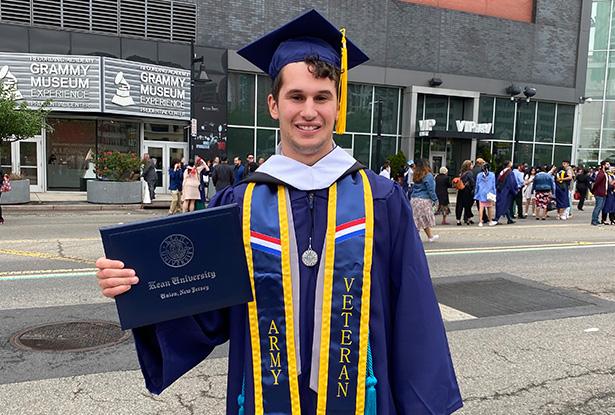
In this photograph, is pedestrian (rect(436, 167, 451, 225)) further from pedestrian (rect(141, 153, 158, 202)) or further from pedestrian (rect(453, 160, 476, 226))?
pedestrian (rect(141, 153, 158, 202))

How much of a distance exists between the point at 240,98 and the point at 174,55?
357 centimetres

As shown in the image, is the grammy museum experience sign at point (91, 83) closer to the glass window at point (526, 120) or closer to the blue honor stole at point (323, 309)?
the glass window at point (526, 120)

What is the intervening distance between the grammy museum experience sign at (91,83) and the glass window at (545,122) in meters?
21.7

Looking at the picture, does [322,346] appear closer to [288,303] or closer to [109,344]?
[288,303]

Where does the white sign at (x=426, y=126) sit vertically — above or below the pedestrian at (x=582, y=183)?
above

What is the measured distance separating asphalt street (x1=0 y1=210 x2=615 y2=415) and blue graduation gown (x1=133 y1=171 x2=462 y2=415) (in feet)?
6.39

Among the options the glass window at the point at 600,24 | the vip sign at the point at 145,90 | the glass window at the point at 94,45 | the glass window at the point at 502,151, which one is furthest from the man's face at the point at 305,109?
the glass window at the point at 600,24

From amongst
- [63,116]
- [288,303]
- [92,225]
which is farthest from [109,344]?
[63,116]

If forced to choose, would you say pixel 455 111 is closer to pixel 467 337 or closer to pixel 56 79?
pixel 56 79

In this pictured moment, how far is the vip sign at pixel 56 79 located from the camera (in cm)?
2067

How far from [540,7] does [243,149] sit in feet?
66.6

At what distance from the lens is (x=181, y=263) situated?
63.7 inches

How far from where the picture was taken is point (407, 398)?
1712 millimetres

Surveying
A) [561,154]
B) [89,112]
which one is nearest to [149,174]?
[89,112]
